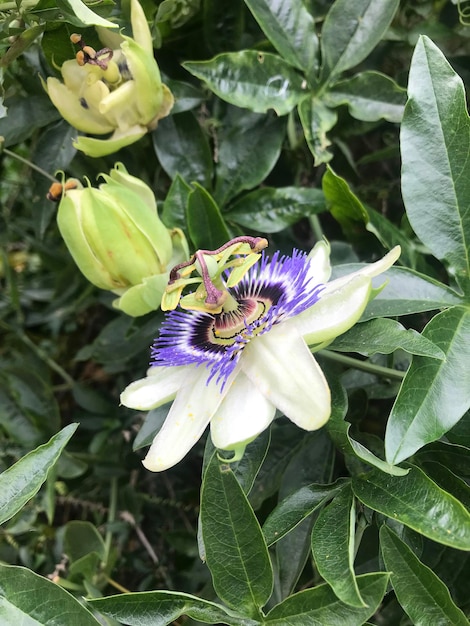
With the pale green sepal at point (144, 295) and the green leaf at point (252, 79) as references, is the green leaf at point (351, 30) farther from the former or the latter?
the pale green sepal at point (144, 295)

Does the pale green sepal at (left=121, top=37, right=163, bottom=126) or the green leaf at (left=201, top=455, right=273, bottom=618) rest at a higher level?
the pale green sepal at (left=121, top=37, right=163, bottom=126)

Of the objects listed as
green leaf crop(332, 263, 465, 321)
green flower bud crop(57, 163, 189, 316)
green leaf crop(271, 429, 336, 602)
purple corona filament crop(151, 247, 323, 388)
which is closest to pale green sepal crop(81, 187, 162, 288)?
green flower bud crop(57, 163, 189, 316)

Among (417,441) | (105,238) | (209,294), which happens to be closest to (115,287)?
(105,238)

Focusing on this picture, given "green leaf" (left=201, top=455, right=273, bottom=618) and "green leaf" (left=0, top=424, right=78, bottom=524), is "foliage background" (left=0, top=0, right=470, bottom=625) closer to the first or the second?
"green leaf" (left=0, top=424, right=78, bottom=524)

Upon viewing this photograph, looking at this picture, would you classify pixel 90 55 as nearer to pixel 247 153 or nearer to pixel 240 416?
pixel 247 153

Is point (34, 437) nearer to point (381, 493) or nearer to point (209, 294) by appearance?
point (209, 294)

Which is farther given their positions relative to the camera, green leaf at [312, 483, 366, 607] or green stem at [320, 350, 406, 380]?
green stem at [320, 350, 406, 380]
